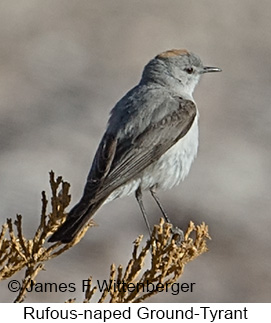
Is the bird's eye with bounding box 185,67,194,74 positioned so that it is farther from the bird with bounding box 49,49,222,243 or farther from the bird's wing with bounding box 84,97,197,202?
the bird's wing with bounding box 84,97,197,202

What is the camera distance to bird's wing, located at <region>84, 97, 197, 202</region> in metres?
6.86

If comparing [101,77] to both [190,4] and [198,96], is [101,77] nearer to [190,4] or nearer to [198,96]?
[198,96]

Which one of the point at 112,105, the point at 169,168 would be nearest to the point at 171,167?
the point at 169,168

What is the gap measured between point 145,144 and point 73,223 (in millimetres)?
1053

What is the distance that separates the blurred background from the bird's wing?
2.93m

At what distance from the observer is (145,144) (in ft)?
23.5

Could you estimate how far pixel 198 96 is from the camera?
583 inches

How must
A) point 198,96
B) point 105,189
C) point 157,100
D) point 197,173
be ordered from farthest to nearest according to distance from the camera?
1. point 198,96
2. point 197,173
3. point 157,100
4. point 105,189

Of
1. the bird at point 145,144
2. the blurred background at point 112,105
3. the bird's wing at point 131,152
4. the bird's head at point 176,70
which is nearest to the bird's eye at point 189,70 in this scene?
the bird's head at point 176,70

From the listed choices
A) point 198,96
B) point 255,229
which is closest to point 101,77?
point 198,96

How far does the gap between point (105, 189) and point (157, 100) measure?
3.18 ft

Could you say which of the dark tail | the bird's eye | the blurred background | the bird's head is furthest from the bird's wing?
the blurred background

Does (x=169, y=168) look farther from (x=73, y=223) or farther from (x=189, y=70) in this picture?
(x=73, y=223)

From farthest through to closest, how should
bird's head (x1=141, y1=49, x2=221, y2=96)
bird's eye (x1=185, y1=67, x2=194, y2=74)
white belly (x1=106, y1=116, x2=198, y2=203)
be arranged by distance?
bird's eye (x1=185, y1=67, x2=194, y2=74), bird's head (x1=141, y1=49, x2=221, y2=96), white belly (x1=106, y1=116, x2=198, y2=203)
